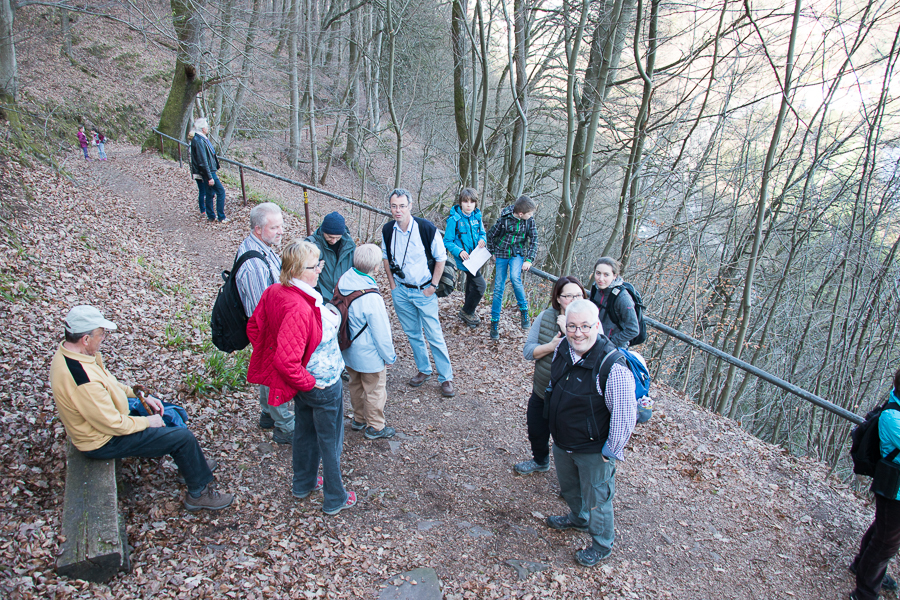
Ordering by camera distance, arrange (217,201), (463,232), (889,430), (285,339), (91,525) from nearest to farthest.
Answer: (91,525) → (285,339) → (889,430) → (463,232) → (217,201)

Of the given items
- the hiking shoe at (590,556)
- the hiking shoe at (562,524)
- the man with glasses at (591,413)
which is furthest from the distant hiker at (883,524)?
the hiking shoe at (562,524)

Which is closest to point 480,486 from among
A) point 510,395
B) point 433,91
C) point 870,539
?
point 510,395

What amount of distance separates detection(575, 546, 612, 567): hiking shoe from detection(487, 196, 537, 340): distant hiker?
11.0 ft

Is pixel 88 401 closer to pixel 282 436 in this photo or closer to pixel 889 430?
pixel 282 436

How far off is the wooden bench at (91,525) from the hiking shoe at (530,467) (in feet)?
8.87

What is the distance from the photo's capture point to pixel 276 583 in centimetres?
271

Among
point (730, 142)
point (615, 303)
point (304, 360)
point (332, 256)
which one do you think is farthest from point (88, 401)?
point (730, 142)

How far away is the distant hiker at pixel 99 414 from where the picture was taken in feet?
8.39

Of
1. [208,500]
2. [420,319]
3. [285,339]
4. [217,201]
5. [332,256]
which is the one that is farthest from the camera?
[217,201]

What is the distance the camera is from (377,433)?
Result: 13.7 ft

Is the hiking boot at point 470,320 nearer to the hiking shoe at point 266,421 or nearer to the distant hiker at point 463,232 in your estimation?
the distant hiker at point 463,232

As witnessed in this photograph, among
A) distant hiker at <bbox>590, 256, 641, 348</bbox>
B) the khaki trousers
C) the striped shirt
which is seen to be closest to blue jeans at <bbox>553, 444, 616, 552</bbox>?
distant hiker at <bbox>590, 256, 641, 348</bbox>

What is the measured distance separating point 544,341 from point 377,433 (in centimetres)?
176

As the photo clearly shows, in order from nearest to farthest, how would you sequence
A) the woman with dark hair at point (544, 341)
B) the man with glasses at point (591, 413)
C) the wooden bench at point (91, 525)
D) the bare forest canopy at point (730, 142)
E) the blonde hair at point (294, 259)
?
the wooden bench at point (91, 525) → the man with glasses at point (591, 413) → the blonde hair at point (294, 259) → the woman with dark hair at point (544, 341) → the bare forest canopy at point (730, 142)
